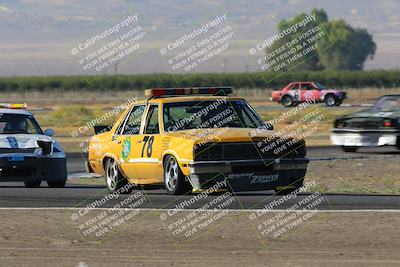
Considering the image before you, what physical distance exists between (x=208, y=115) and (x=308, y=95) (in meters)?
48.1

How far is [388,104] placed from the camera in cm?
2628

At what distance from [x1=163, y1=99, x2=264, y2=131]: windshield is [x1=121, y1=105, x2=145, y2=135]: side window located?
2.29 ft

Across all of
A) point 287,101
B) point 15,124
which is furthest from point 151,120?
point 287,101

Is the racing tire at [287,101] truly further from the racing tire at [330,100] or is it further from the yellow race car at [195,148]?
the yellow race car at [195,148]

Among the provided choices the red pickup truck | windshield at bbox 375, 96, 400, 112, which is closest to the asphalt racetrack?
windshield at bbox 375, 96, 400, 112

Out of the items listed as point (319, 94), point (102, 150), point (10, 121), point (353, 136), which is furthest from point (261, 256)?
point (319, 94)

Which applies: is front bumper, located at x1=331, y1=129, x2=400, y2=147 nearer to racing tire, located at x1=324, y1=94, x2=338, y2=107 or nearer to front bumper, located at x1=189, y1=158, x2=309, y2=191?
front bumper, located at x1=189, y1=158, x2=309, y2=191

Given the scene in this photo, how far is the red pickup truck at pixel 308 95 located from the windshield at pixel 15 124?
4504 cm

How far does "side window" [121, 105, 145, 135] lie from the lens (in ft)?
55.7

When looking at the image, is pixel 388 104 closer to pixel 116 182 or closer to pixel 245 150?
pixel 116 182

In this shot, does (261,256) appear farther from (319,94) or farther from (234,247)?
(319,94)

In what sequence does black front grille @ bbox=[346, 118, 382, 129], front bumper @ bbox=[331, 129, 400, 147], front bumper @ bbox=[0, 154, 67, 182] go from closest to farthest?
front bumper @ bbox=[0, 154, 67, 182] < front bumper @ bbox=[331, 129, 400, 147] < black front grille @ bbox=[346, 118, 382, 129]

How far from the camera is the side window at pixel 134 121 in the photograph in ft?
55.7

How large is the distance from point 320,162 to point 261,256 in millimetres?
13623
